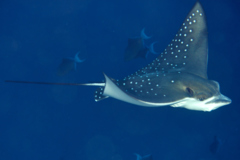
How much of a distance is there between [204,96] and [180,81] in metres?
0.49

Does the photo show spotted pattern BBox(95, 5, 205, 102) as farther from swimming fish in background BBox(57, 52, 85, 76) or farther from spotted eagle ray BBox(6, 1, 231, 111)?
swimming fish in background BBox(57, 52, 85, 76)

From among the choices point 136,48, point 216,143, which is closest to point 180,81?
point 136,48

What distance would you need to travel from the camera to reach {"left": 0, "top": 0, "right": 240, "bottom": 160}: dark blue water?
649 centimetres

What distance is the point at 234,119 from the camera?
23.7 feet

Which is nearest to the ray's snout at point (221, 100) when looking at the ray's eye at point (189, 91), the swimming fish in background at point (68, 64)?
the ray's eye at point (189, 91)

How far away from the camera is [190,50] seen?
378 cm

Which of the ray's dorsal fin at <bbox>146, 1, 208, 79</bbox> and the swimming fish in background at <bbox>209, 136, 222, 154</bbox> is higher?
the ray's dorsal fin at <bbox>146, 1, 208, 79</bbox>

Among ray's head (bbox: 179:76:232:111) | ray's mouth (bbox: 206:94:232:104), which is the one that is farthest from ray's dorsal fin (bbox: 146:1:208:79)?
ray's mouth (bbox: 206:94:232:104)

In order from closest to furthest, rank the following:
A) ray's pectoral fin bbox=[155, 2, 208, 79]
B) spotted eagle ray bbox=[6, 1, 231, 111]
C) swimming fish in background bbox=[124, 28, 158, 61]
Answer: spotted eagle ray bbox=[6, 1, 231, 111], ray's pectoral fin bbox=[155, 2, 208, 79], swimming fish in background bbox=[124, 28, 158, 61]

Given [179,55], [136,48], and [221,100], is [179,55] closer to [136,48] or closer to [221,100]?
[221,100]

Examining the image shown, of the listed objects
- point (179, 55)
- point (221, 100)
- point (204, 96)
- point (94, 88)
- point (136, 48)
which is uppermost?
point (136, 48)

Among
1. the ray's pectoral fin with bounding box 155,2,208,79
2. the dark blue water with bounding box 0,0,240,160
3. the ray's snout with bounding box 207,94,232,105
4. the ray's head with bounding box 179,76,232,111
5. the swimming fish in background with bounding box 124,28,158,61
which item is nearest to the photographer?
the ray's snout with bounding box 207,94,232,105

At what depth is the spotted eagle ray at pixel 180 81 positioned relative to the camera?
2.73 meters

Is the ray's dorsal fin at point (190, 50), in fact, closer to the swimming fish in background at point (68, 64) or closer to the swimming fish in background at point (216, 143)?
the swimming fish in background at point (68, 64)
